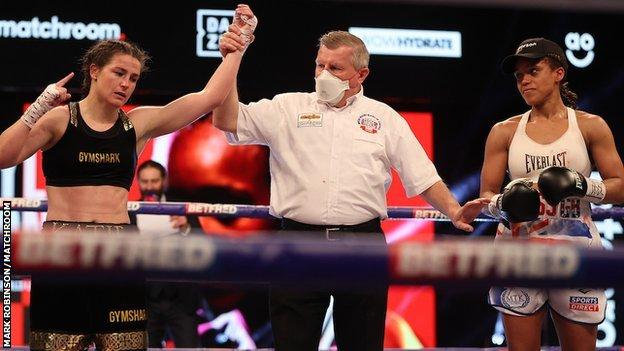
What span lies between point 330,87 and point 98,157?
2.51 feet

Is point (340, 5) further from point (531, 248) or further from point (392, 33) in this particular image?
point (531, 248)

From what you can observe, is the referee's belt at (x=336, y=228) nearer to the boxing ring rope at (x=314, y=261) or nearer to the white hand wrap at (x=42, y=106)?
the white hand wrap at (x=42, y=106)

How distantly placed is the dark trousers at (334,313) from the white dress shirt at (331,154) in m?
0.05

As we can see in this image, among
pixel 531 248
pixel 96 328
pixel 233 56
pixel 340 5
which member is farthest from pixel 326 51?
pixel 340 5

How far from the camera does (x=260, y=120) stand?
293 centimetres

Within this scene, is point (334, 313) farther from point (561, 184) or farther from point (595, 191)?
point (595, 191)

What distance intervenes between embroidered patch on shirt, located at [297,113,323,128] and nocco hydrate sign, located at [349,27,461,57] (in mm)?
3556

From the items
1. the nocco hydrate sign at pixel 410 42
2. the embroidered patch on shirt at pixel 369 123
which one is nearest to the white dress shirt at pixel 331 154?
the embroidered patch on shirt at pixel 369 123

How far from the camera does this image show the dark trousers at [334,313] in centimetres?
271

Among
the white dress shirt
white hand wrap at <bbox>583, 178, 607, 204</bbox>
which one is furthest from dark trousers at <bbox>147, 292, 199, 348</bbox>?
white hand wrap at <bbox>583, 178, 607, 204</bbox>

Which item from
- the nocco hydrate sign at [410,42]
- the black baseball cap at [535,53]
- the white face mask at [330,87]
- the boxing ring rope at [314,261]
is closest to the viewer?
the boxing ring rope at [314,261]

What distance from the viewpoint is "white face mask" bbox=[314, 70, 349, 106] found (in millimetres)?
2844

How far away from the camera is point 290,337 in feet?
8.91

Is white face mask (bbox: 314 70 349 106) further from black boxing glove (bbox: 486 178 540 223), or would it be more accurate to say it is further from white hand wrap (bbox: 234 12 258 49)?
black boxing glove (bbox: 486 178 540 223)
